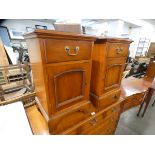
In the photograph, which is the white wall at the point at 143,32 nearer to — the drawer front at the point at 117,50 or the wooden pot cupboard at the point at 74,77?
the drawer front at the point at 117,50

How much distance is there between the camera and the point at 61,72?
0.59 meters

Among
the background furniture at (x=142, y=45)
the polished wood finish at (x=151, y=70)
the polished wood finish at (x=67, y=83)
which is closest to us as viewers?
the polished wood finish at (x=67, y=83)

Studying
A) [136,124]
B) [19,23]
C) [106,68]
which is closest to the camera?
[106,68]

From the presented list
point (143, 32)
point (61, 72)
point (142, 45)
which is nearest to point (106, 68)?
point (61, 72)

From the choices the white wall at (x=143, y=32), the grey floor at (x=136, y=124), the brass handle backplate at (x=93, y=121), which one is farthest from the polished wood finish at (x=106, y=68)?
the white wall at (x=143, y=32)

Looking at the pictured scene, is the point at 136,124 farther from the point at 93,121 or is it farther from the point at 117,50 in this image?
the point at 117,50

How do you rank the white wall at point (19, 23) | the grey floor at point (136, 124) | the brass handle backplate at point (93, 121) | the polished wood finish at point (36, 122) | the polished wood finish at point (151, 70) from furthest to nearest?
1. the white wall at point (19, 23)
2. the polished wood finish at point (151, 70)
3. the grey floor at point (136, 124)
4. the brass handle backplate at point (93, 121)
5. the polished wood finish at point (36, 122)

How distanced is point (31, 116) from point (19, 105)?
0.13 meters

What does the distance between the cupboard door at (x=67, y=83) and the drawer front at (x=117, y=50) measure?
222 millimetres

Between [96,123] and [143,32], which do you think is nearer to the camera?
[96,123]

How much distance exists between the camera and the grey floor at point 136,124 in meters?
1.57

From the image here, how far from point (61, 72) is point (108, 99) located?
0.60 m
